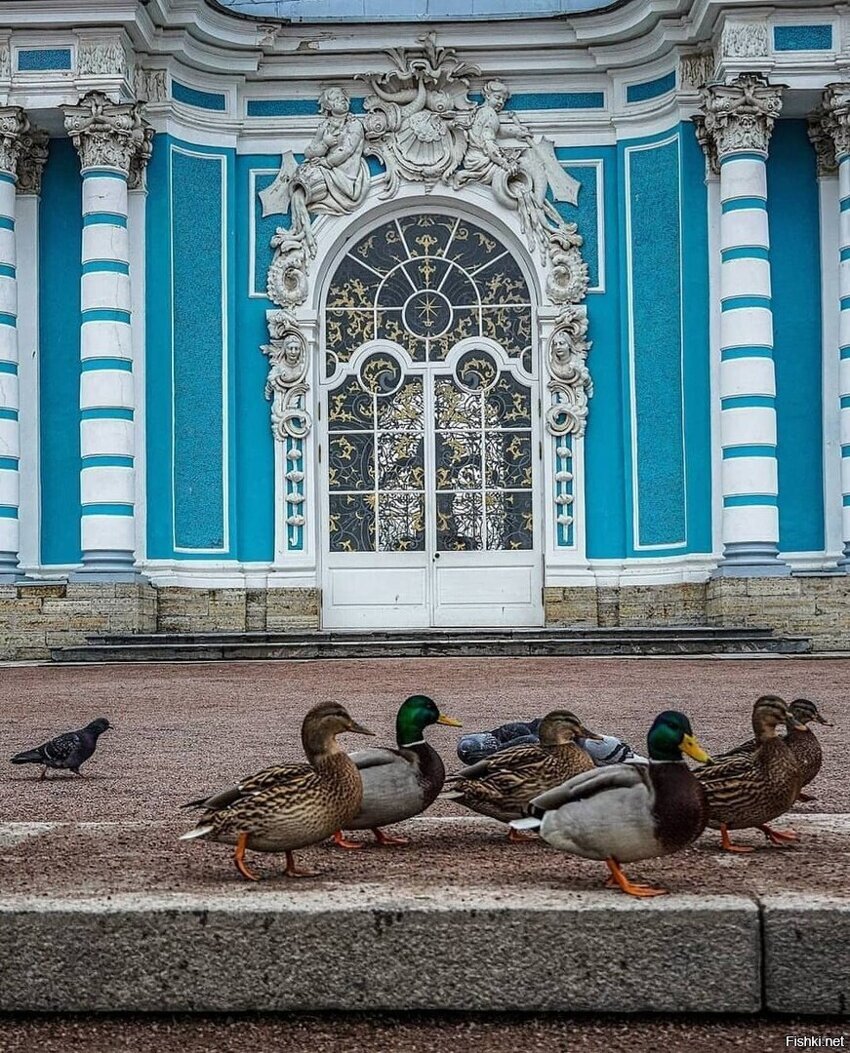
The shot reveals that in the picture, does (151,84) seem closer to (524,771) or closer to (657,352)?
(657,352)

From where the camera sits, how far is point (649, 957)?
2.87 meters

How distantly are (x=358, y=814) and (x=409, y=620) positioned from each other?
13.2m

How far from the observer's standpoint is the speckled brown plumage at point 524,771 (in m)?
3.62

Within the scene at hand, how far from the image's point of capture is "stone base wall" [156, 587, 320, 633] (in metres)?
15.9

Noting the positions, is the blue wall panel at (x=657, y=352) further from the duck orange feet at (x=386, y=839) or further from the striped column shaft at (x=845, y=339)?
the duck orange feet at (x=386, y=839)

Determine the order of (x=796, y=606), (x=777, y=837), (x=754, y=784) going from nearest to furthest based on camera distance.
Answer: (x=754, y=784)
(x=777, y=837)
(x=796, y=606)

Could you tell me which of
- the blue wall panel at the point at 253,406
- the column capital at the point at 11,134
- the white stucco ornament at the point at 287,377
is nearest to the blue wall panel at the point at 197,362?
the blue wall panel at the point at 253,406

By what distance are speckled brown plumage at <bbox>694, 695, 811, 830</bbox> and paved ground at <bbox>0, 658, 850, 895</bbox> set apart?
97 mm

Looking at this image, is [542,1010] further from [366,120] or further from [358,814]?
[366,120]

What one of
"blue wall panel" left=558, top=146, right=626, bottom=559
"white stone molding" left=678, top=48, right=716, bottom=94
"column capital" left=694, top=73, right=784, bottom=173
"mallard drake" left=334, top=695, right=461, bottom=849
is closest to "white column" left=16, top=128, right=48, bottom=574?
"blue wall panel" left=558, top=146, right=626, bottom=559

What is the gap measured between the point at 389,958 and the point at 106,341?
13134 millimetres

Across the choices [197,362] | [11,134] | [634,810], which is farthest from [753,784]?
[11,134]

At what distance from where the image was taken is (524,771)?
11.9ft

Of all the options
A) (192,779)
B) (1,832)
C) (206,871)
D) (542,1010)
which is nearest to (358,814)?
(206,871)
